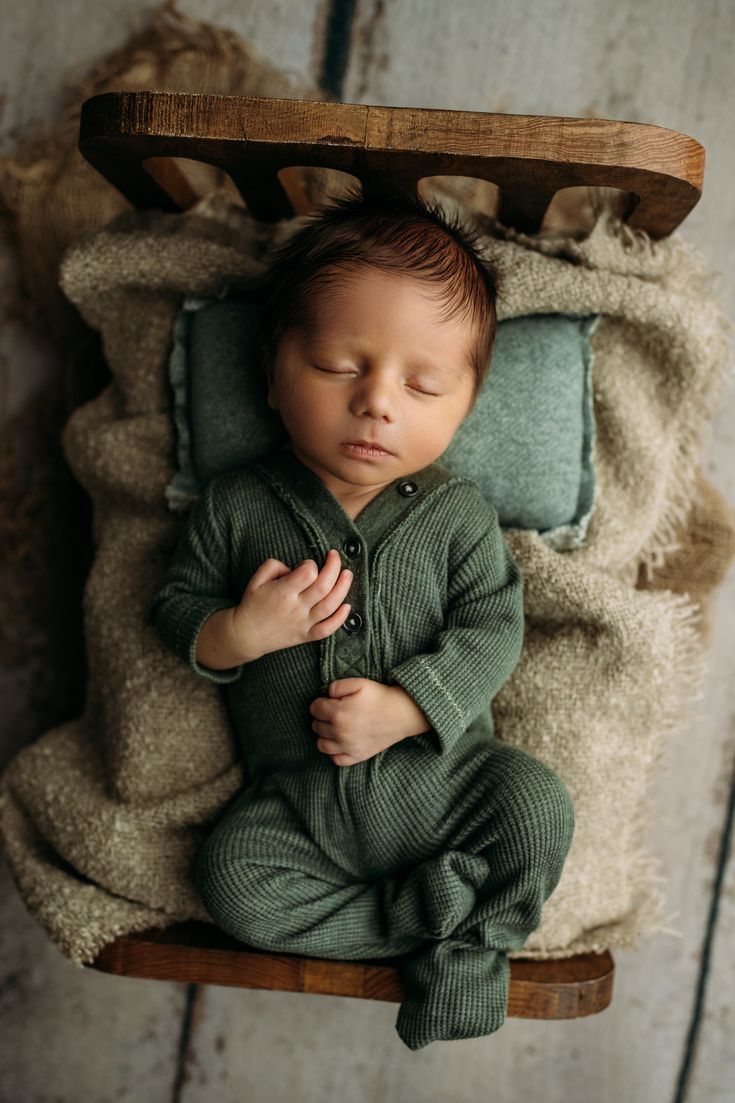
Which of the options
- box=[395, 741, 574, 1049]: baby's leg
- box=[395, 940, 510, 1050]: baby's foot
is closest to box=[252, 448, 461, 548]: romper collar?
box=[395, 741, 574, 1049]: baby's leg

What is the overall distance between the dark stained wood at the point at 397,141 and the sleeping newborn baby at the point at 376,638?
7cm

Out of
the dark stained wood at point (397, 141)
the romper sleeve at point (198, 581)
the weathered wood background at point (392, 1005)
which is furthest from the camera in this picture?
the weathered wood background at point (392, 1005)

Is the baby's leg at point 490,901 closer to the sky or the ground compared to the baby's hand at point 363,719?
closer to the ground

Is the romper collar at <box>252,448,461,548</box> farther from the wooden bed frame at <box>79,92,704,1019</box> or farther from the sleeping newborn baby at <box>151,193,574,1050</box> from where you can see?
the wooden bed frame at <box>79,92,704,1019</box>

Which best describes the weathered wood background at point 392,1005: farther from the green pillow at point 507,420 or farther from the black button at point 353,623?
the black button at point 353,623

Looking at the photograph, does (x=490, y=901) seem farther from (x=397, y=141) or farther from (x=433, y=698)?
(x=397, y=141)

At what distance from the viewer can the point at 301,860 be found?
94 cm

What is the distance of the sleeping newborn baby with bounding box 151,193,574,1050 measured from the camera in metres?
0.88

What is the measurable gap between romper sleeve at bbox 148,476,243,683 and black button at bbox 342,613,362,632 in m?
0.12

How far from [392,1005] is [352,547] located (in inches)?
29.8

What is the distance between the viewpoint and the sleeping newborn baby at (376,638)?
2.89ft

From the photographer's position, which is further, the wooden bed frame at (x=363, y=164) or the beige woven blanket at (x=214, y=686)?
the beige woven blanket at (x=214, y=686)

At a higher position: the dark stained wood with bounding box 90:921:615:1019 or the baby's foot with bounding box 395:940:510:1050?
the baby's foot with bounding box 395:940:510:1050

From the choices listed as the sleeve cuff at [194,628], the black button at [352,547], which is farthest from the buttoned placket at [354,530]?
the sleeve cuff at [194,628]
